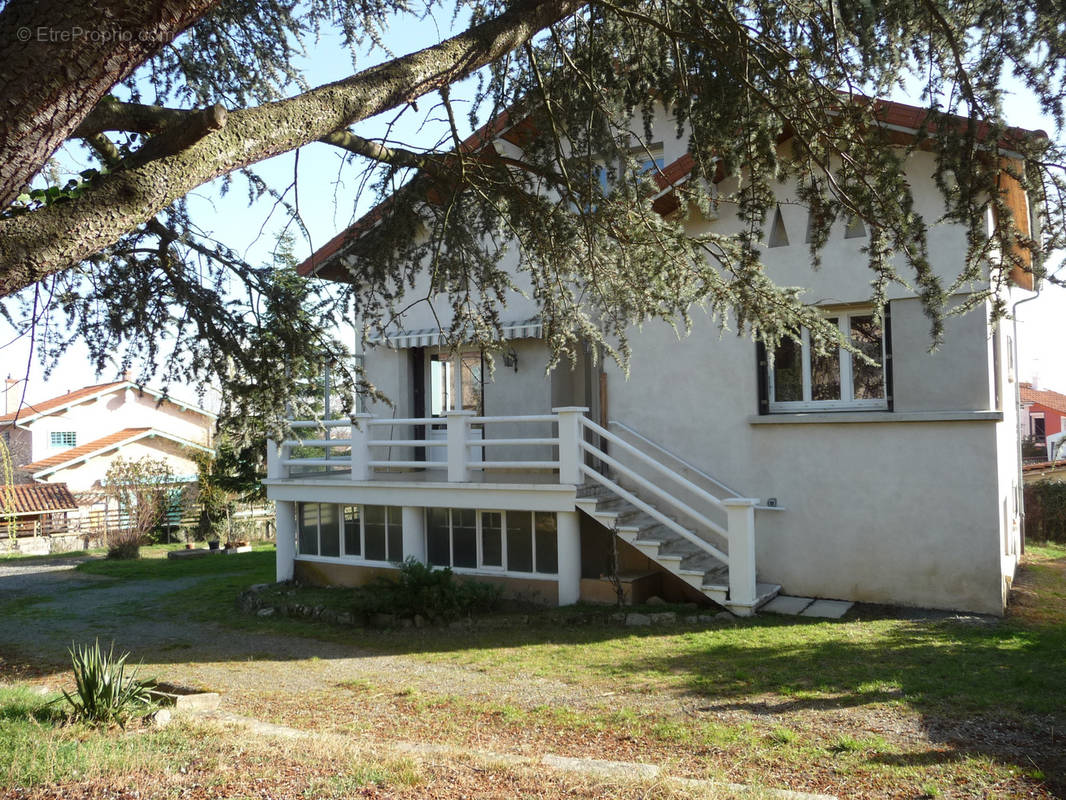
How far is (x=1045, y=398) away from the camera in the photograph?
53031 millimetres

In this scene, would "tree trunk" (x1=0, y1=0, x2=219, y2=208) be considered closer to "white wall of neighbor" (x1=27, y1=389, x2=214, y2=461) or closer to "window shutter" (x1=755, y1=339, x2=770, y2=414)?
"window shutter" (x1=755, y1=339, x2=770, y2=414)

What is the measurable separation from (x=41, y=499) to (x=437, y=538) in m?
25.2

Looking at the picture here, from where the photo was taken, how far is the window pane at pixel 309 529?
15203 mm

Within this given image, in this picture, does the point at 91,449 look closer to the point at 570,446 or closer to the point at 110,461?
the point at 110,461

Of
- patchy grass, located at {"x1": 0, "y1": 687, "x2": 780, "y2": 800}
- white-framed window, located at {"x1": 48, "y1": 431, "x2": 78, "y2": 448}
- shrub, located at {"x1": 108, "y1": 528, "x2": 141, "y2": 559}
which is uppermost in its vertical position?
white-framed window, located at {"x1": 48, "y1": 431, "x2": 78, "y2": 448}

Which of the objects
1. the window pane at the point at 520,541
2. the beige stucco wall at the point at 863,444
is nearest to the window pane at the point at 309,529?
the window pane at the point at 520,541

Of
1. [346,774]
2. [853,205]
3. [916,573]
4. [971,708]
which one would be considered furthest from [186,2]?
[916,573]

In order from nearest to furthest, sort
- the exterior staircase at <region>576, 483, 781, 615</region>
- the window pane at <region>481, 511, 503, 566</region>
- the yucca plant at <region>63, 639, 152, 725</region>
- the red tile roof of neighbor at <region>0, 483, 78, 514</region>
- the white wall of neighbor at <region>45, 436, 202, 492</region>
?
the yucca plant at <region>63, 639, 152, 725</region>
the exterior staircase at <region>576, 483, 781, 615</region>
the window pane at <region>481, 511, 503, 566</region>
the red tile roof of neighbor at <region>0, 483, 78, 514</region>
the white wall of neighbor at <region>45, 436, 202, 492</region>

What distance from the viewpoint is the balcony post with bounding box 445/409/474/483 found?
13039 millimetres

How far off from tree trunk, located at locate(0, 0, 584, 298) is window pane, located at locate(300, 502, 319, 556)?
10.8 metres

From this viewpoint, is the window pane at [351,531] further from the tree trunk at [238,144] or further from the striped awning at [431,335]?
the tree trunk at [238,144]

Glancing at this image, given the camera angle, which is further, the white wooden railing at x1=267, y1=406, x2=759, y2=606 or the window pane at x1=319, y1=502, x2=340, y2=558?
the window pane at x1=319, y1=502, x2=340, y2=558

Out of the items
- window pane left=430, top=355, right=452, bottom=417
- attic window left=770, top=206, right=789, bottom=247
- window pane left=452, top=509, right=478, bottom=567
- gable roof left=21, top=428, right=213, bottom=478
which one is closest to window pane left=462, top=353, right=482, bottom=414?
window pane left=430, top=355, right=452, bottom=417

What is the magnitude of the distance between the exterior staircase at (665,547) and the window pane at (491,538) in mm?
1641
